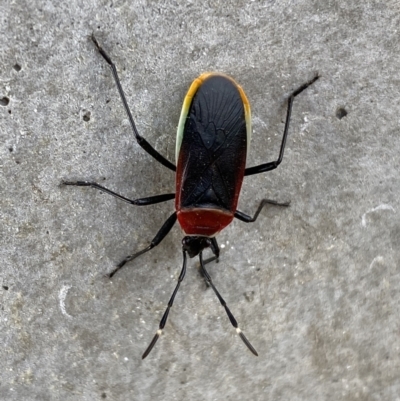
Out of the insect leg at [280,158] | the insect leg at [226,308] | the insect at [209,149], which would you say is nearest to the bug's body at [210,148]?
the insect at [209,149]

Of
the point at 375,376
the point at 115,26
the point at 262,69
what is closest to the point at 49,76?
the point at 115,26

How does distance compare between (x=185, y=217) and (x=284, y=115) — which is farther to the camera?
(x=284, y=115)

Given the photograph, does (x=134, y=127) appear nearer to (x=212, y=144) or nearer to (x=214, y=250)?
(x=212, y=144)

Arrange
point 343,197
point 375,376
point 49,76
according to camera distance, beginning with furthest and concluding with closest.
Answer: point 375,376 → point 343,197 → point 49,76

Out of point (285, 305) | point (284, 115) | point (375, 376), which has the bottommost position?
point (375, 376)

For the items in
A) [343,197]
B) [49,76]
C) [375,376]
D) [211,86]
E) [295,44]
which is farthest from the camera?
[375,376]

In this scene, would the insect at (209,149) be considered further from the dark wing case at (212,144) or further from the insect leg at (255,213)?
the insect leg at (255,213)

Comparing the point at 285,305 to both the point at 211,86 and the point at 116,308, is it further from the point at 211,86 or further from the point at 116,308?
the point at 211,86
